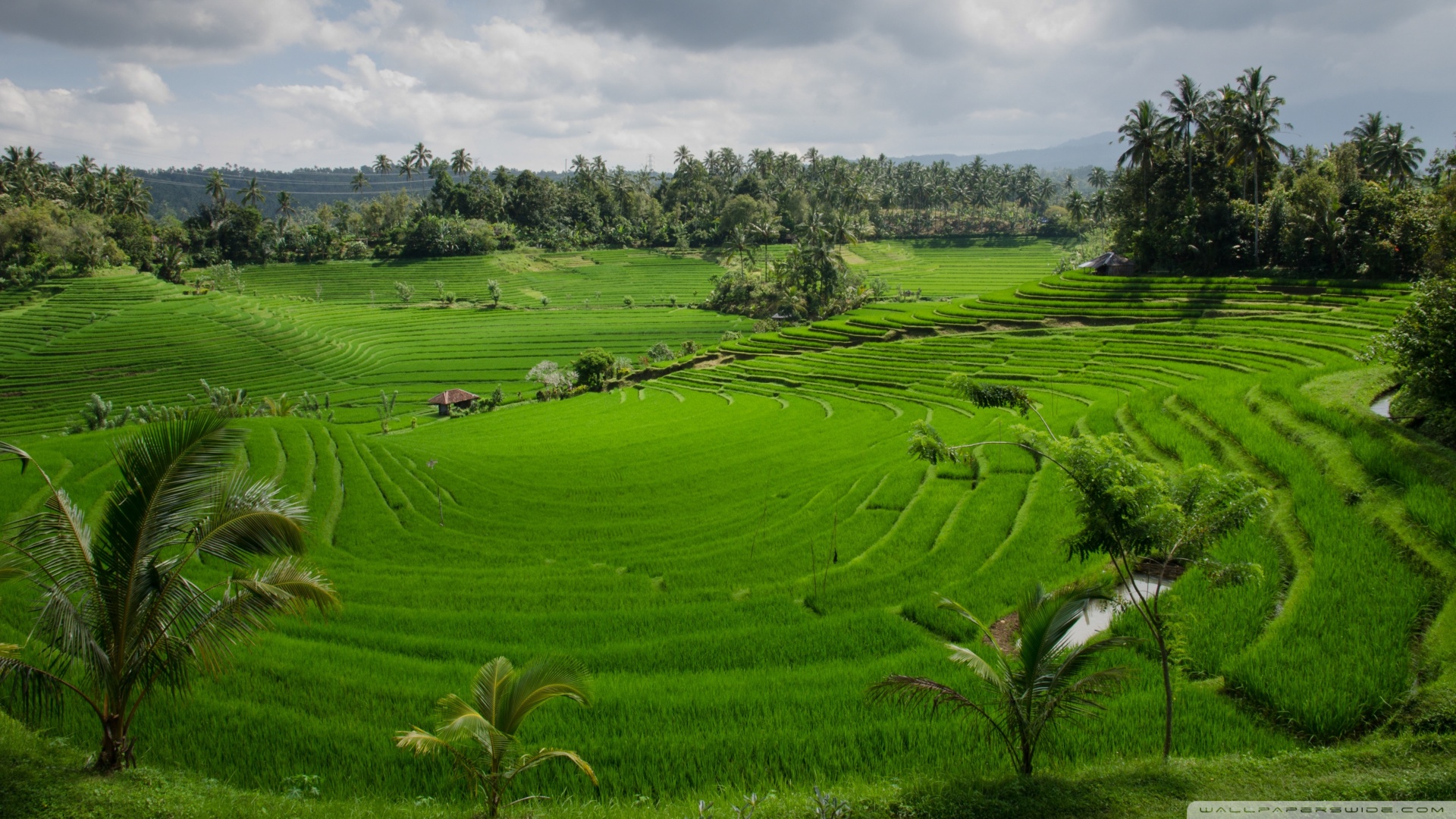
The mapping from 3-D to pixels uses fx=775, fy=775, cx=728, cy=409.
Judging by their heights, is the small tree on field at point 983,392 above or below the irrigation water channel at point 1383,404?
above

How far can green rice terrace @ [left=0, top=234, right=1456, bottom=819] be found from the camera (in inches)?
319

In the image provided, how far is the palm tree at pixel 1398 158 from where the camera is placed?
181 ft

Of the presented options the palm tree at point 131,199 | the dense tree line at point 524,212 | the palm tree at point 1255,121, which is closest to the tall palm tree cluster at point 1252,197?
the palm tree at point 1255,121

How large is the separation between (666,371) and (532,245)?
200 ft

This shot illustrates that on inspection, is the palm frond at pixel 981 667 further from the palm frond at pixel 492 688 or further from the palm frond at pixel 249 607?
the palm frond at pixel 249 607

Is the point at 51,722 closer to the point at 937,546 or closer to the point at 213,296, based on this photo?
the point at 937,546

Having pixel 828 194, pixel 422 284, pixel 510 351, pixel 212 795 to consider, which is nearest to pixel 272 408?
pixel 510 351

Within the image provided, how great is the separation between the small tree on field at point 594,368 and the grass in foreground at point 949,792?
44573mm

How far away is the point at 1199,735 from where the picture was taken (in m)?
7.97

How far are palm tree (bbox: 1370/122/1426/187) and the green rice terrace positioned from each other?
1010 inches

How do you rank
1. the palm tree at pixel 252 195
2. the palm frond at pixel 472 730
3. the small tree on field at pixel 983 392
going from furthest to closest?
the palm tree at pixel 252 195 < the small tree on field at pixel 983 392 < the palm frond at pixel 472 730

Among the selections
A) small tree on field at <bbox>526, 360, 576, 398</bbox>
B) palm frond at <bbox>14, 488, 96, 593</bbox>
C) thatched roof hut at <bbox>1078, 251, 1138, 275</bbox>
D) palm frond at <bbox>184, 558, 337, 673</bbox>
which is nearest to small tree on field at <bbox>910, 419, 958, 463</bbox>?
palm frond at <bbox>184, 558, 337, 673</bbox>

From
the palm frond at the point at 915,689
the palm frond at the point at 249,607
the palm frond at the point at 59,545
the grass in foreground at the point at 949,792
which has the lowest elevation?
the grass in foreground at the point at 949,792

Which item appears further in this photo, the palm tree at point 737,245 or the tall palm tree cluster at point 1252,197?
the palm tree at point 737,245
